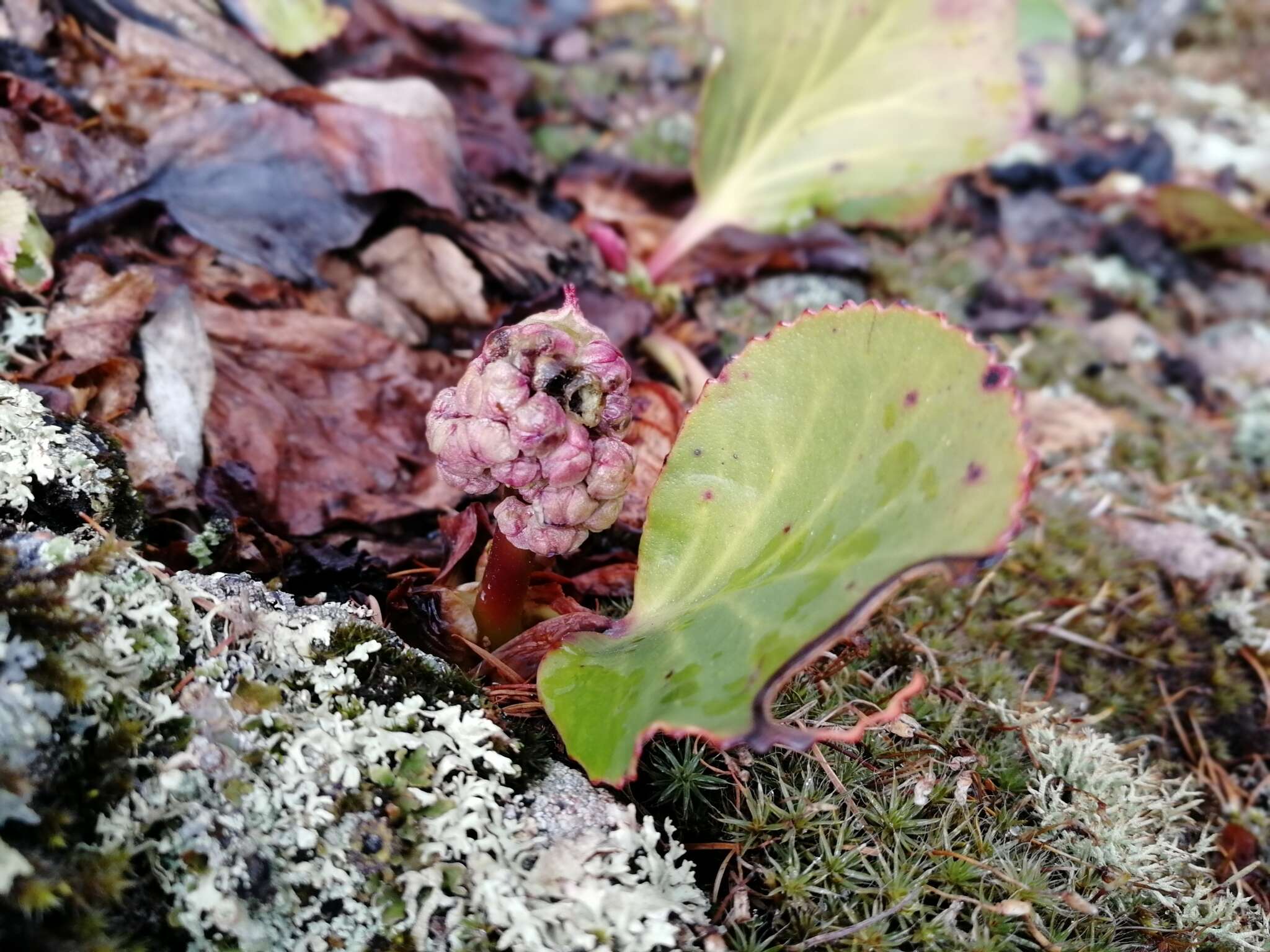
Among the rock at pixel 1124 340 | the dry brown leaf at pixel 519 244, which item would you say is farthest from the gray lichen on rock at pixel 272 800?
the rock at pixel 1124 340

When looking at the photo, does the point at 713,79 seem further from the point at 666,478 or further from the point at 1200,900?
the point at 1200,900

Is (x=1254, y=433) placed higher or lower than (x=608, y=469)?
lower

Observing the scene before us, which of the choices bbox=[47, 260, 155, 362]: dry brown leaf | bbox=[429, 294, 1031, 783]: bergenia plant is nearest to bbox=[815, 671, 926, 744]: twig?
bbox=[429, 294, 1031, 783]: bergenia plant

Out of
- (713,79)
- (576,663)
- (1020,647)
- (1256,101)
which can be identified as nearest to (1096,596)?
(1020,647)

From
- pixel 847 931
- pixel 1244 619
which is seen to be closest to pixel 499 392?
pixel 847 931

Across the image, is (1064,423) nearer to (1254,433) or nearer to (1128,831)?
(1254,433)

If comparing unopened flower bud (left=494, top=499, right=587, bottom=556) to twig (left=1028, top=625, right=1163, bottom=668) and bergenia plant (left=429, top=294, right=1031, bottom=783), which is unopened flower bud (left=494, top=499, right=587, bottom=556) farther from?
twig (left=1028, top=625, right=1163, bottom=668)
